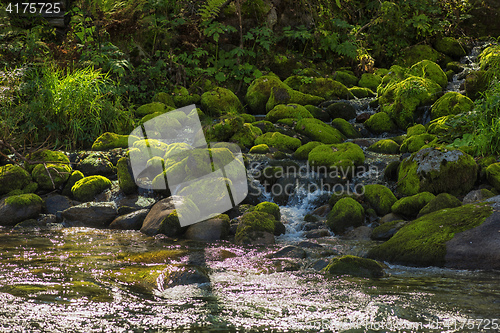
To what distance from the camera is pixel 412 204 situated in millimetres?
6297

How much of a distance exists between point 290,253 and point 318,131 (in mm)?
5086

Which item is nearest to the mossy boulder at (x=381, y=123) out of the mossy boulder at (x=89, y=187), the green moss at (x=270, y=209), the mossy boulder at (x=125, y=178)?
the green moss at (x=270, y=209)

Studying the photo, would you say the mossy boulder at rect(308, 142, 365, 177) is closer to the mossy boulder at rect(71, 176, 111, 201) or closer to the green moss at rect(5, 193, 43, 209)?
the mossy boulder at rect(71, 176, 111, 201)

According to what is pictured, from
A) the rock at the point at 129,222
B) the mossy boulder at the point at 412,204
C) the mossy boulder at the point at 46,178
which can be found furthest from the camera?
the mossy boulder at the point at 46,178

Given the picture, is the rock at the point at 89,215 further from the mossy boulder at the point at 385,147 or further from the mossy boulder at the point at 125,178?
the mossy boulder at the point at 385,147

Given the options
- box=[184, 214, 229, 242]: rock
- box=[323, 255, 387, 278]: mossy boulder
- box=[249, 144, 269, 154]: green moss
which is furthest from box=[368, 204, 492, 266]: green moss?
box=[249, 144, 269, 154]: green moss

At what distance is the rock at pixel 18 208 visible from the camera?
6.66 metres

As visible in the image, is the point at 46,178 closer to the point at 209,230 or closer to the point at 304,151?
the point at 209,230

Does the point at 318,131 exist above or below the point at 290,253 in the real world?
above

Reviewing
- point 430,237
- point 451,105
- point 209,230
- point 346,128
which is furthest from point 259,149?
point 430,237

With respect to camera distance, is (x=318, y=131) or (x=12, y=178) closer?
(x=12, y=178)

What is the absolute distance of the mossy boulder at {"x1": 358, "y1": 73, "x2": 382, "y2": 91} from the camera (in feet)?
43.7

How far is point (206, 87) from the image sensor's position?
1245cm

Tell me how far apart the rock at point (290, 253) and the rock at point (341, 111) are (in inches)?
259
